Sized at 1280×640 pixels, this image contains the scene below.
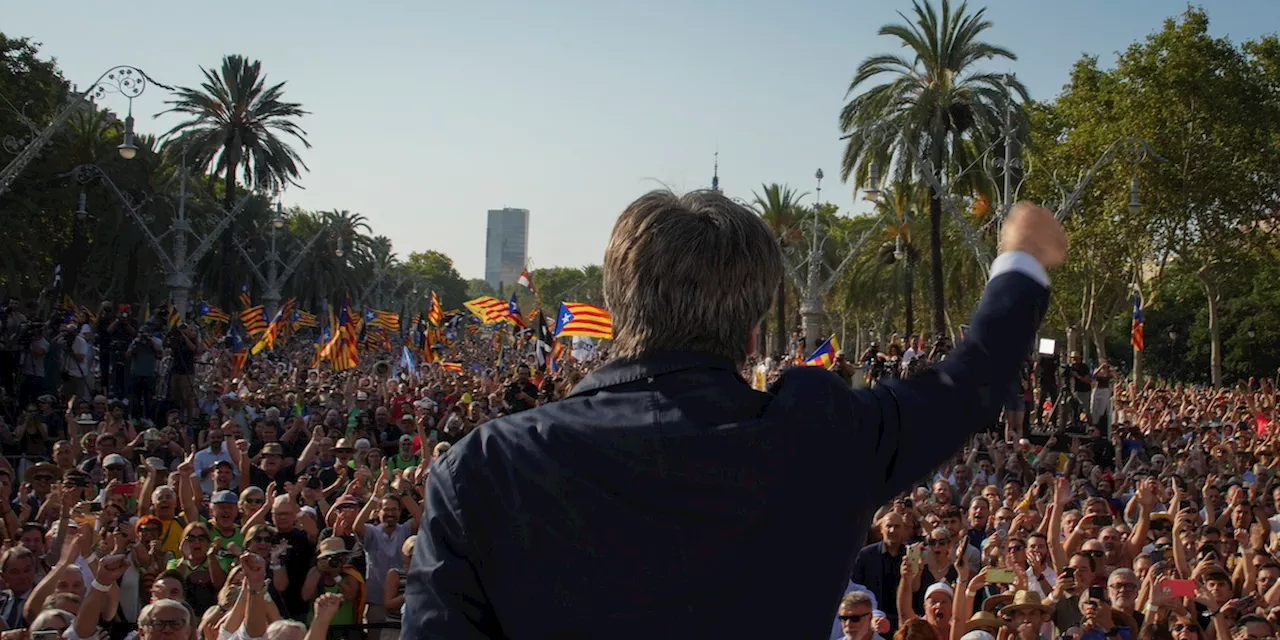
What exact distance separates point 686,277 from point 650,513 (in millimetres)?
340

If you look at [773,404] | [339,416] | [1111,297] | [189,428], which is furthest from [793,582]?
[1111,297]

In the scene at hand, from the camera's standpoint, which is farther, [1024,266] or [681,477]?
[1024,266]

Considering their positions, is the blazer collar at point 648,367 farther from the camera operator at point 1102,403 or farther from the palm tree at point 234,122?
the palm tree at point 234,122

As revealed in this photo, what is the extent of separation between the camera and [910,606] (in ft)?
24.0

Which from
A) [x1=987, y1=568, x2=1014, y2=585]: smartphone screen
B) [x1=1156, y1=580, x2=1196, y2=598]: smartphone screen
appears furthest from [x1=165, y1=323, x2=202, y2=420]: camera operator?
[x1=1156, y1=580, x2=1196, y2=598]: smartphone screen

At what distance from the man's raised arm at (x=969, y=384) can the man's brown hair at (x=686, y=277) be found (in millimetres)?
221

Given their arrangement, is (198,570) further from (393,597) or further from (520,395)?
(520,395)

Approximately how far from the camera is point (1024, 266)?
6.23ft

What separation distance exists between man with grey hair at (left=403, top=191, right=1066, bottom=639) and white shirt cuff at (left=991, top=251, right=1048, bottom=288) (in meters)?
0.08

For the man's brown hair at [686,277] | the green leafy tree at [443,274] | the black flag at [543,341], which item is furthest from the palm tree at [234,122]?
the green leafy tree at [443,274]

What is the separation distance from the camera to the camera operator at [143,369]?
61.2 feet

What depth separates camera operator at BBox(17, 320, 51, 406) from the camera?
17875 millimetres

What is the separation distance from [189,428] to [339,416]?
242 cm

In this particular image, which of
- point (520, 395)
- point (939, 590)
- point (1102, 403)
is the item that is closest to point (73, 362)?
point (520, 395)
